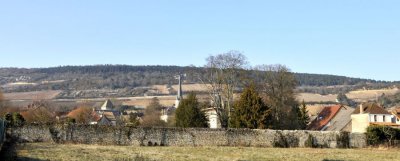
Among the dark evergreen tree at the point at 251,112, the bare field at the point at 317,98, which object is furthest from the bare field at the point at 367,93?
the dark evergreen tree at the point at 251,112

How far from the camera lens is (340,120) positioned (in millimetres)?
67812

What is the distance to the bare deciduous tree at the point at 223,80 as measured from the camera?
5491 cm

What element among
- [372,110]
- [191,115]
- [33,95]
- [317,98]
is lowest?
[317,98]

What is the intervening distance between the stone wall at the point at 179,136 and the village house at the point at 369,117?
1879 cm

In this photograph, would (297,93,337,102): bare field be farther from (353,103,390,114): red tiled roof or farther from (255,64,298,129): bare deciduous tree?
(255,64,298,129): bare deciduous tree

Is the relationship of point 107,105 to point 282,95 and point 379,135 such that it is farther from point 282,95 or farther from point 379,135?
point 379,135

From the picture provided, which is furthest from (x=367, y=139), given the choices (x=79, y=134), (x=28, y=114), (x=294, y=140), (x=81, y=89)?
(x=81, y=89)

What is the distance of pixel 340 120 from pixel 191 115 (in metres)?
23.6

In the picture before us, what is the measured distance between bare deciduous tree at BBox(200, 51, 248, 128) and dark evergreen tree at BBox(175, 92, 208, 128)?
2.18m

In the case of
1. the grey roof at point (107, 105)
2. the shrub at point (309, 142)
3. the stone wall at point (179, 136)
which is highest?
the stone wall at point (179, 136)

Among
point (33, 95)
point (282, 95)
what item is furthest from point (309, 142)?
point (33, 95)

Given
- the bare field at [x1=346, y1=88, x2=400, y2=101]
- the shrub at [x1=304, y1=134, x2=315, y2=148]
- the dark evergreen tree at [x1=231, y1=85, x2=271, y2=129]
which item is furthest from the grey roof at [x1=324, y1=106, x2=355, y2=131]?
the bare field at [x1=346, y1=88, x2=400, y2=101]

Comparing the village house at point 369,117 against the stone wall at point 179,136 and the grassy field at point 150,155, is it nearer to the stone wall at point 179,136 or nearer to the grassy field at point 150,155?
the stone wall at point 179,136

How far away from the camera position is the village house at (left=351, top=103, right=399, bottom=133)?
209 ft
